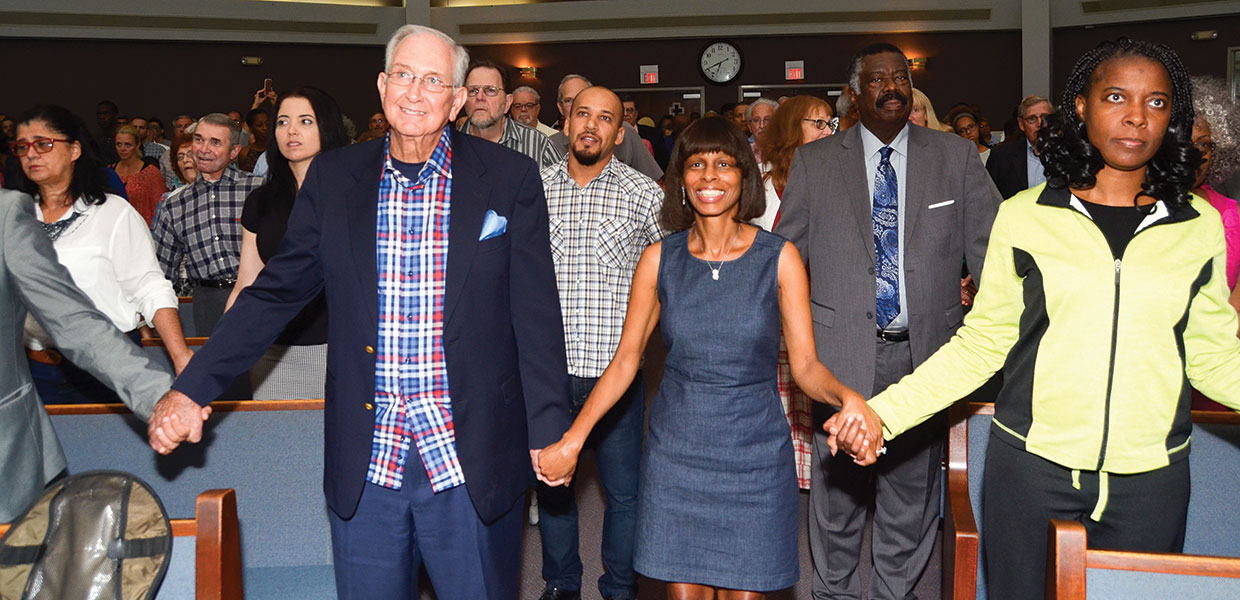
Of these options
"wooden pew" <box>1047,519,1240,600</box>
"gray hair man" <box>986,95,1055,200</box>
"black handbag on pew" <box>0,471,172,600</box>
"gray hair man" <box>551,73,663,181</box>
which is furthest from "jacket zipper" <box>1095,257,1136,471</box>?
"gray hair man" <box>986,95,1055,200</box>

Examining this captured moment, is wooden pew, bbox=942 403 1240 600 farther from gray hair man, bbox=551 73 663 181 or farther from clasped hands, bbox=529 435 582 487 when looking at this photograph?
gray hair man, bbox=551 73 663 181

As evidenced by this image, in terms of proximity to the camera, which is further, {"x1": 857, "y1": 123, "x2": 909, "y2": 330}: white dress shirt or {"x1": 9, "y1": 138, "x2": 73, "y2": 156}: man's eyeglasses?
{"x1": 9, "y1": 138, "x2": 73, "y2": 156}: man's eyeglasses

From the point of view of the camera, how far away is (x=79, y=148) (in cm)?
332

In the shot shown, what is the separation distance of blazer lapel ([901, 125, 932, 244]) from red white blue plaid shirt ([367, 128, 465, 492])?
1.55 metres

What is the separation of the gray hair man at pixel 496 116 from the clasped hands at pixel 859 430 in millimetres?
2254

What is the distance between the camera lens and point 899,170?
10.3ft

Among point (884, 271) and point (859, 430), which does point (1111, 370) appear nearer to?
point (859, 430)

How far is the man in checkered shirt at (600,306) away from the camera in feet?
10.9

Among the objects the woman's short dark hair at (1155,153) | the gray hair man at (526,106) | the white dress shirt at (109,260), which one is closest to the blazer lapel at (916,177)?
the woman's short dark hair at (1155,153)

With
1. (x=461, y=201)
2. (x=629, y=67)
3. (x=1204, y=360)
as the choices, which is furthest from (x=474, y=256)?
(x=629, y=67)

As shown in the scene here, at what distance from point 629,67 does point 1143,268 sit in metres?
13.2

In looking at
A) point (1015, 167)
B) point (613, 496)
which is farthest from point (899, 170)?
point (1015, 167)

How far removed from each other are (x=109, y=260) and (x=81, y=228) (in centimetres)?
13

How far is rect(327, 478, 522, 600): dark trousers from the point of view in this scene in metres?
2.11
